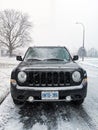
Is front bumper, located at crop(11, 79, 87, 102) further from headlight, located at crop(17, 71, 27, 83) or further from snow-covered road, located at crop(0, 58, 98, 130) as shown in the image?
snow-covered road, located at crop(0, 58, 98, 130)

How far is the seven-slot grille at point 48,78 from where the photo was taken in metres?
5.14

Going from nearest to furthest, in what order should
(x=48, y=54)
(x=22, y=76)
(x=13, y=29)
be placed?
(x=22, y=76)
(x=48, y=54)
(x=13, y=29)

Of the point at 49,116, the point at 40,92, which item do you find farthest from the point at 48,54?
the point at 49,116

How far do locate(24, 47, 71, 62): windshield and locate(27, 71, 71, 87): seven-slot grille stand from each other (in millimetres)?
1516

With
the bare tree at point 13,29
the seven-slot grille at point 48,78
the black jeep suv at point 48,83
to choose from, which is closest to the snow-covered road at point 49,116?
the black jeep suv at point 48,83

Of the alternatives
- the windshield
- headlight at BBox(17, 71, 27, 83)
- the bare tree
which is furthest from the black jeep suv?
the bare tree

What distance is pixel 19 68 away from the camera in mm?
5340

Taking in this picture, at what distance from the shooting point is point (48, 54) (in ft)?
22.9

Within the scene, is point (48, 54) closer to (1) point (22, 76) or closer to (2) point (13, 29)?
(1) point (22, 76)

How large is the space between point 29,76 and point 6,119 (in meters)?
1.11

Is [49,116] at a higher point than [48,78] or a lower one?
lower

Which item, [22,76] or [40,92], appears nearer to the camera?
[40,92]

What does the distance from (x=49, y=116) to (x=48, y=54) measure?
2.36 metres

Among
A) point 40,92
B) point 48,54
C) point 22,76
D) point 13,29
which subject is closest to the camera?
point 40,92
